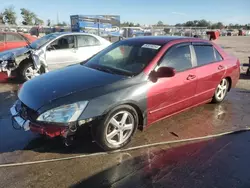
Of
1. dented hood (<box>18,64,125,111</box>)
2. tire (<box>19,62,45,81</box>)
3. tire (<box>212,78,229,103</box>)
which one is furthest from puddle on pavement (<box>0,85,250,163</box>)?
tire (<box>19,62,45,81</box>)

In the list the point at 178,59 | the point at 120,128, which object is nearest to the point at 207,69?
the point at 178,59

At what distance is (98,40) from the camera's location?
8945 millimetres

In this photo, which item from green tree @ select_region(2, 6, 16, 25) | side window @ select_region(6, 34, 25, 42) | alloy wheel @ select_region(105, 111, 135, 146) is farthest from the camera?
green tree @ select_region(2, 6, 16, 25)

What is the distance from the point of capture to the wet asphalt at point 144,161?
9.57 feet

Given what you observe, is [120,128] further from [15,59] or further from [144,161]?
[15,59]

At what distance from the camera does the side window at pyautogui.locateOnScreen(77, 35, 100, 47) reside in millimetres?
8445

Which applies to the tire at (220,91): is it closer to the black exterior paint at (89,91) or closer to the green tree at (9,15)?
the black exterior paint at (89,91)

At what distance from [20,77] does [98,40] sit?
9.78 ft

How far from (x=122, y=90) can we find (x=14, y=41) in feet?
31.2

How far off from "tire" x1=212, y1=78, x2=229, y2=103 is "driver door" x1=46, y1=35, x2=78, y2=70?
469 cm

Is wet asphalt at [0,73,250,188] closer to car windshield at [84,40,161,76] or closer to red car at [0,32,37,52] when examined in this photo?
car windshield at [84,40,161,76]

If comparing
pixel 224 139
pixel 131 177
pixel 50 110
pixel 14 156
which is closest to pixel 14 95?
pixel 14 156

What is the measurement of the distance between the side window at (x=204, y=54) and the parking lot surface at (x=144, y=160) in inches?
46.9

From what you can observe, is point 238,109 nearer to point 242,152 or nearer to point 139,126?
point 242,152
